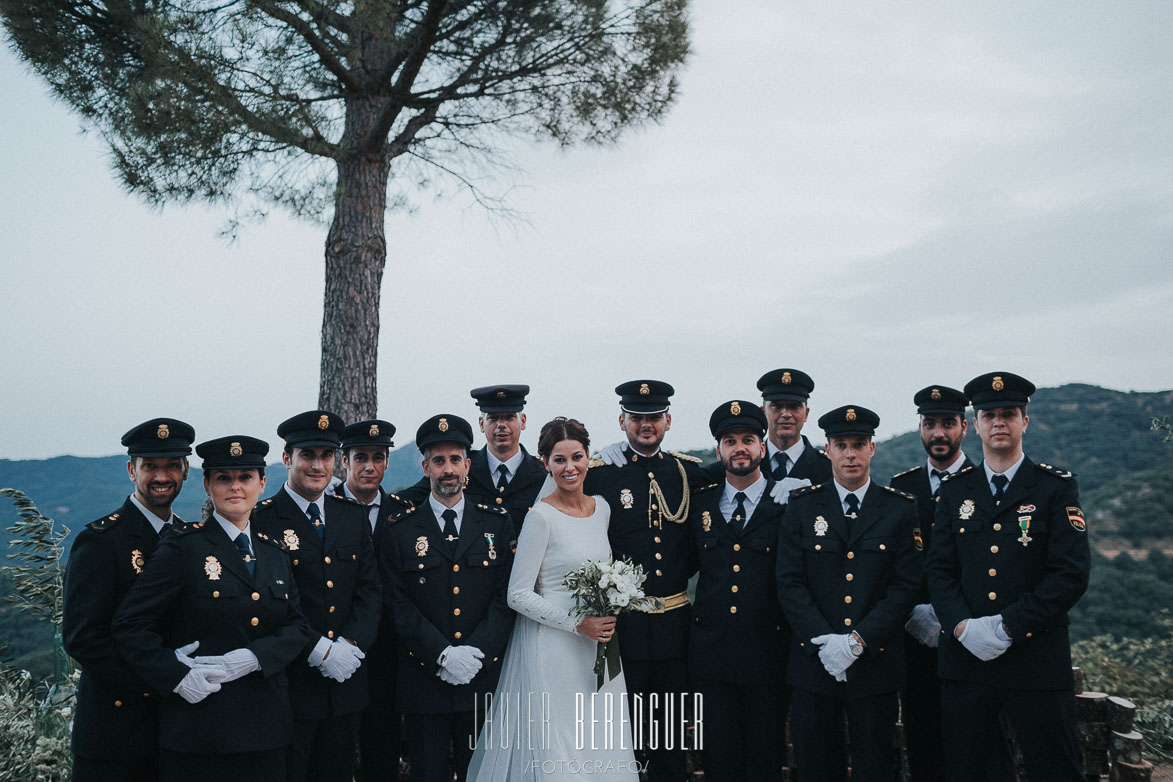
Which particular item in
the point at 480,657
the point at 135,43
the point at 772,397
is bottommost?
the point at 480,657

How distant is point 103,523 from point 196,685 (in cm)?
91

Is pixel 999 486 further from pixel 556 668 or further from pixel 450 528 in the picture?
pixel 450 528

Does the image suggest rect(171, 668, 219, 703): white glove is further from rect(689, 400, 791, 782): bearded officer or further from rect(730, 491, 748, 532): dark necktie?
rect(730, 491, 748, 532): dark necktie

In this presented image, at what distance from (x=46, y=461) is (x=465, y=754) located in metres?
13.1

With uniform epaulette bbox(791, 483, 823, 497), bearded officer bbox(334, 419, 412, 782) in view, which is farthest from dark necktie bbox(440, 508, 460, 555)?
uniform epaulette bbox(791, 483, 823, 497)

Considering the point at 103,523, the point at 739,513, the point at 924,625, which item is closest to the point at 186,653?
the point at 103,523

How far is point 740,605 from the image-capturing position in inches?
192

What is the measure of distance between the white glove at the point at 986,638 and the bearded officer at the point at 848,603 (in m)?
0.32

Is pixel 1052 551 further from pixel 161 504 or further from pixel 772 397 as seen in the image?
pixel 161 504

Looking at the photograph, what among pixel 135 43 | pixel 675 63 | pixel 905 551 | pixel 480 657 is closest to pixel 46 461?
pixel 135 43

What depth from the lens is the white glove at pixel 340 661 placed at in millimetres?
4395

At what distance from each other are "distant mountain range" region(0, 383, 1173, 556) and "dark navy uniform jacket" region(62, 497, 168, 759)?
987 centimetres

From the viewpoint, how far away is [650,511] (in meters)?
5.17

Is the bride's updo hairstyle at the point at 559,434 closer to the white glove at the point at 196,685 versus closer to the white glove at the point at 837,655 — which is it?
the white glove at the point at 837,655
